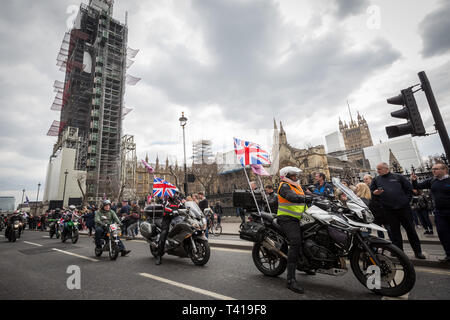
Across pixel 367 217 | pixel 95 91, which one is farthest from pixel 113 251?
pixel 95 91

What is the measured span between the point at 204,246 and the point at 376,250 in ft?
11.3

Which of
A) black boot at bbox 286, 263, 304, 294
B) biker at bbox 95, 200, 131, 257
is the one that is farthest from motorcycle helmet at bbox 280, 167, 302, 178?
biker at bbox 95, 200, 131, 257

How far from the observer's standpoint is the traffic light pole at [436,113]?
452cm

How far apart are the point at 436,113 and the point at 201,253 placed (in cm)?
596

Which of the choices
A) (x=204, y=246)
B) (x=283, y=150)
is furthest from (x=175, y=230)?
(x=283, y=150)

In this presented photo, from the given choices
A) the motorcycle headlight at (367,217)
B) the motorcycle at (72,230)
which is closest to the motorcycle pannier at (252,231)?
the motorcycle headlight at (367,217)

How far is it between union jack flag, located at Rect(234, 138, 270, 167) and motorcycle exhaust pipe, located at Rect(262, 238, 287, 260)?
11.6 ft

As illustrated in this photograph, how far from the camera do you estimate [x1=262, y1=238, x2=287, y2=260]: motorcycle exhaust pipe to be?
12.9ft

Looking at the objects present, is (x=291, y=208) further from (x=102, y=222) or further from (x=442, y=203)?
(x=102, y=222)

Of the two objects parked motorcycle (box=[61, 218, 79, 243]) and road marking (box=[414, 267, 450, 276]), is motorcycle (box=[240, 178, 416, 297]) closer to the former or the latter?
road marking (box=[414, 267, 450, 276])

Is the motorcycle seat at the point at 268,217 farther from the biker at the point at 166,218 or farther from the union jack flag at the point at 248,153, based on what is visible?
the union jack flag at the point at 248,153

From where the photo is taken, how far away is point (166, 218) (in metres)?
5.87

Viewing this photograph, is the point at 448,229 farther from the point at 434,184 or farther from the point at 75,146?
the point at 75,146

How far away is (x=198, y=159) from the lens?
50969 mm
